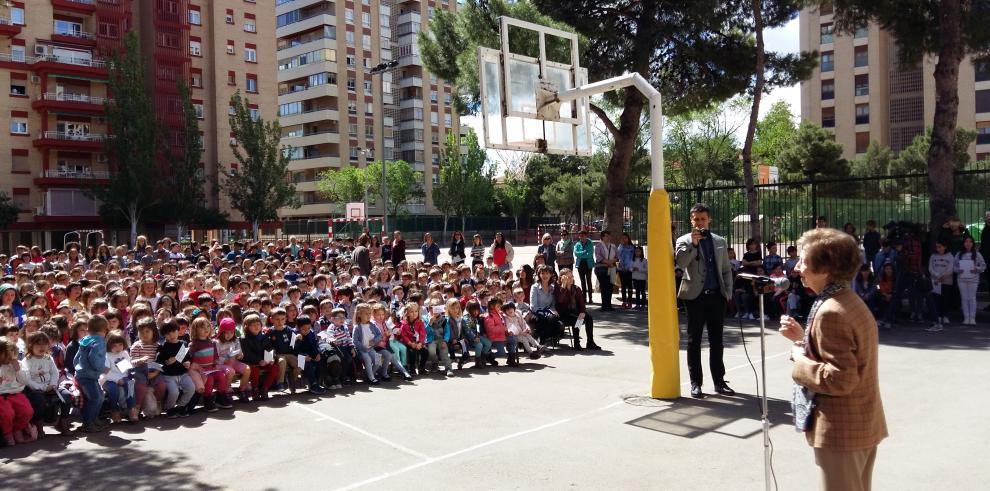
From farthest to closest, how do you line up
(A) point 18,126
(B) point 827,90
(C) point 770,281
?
(B) point 827,90 < (A) point 18,126 < (C) point 770,281

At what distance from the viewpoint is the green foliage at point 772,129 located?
63084 mm

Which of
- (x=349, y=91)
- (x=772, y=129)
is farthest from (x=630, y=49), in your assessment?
(x=349, y=91)

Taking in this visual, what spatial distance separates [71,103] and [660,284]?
47888mm

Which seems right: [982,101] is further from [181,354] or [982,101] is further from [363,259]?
[181,354]

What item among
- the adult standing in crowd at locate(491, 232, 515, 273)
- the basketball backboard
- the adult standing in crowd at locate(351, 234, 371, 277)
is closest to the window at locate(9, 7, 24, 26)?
the adult standing in crowd at locate(351, 234, 371, 277)

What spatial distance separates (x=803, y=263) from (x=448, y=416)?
16.0ft

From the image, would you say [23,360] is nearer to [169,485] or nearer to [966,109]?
[169,485]

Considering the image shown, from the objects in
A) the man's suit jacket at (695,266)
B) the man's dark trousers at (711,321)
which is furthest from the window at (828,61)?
the man's dark trousers at (711,321)

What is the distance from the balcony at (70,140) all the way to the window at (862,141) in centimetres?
5723

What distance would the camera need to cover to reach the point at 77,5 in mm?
46844

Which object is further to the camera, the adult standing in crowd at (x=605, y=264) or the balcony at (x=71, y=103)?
the balcony at (x=71, y=103)

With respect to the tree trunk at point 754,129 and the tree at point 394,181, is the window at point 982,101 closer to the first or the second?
the tree at point 394,181

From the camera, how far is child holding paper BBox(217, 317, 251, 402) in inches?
352

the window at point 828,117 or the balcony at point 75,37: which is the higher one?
the balcony at point 75,37
